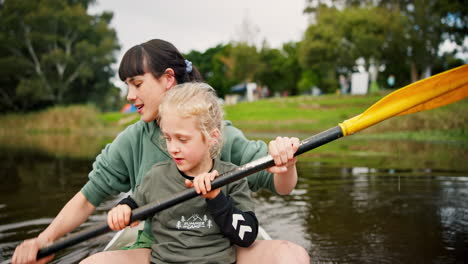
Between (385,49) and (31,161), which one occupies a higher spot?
(385,49)

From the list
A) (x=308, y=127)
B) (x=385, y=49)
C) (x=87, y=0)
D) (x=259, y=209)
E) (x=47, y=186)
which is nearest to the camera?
(x=259, y=209)

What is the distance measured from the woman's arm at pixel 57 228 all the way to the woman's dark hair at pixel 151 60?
1.96 feet

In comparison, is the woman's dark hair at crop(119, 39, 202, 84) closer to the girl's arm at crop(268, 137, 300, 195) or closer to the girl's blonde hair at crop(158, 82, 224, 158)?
the girl's blonde hair at crop(158, 82, 224, 158)

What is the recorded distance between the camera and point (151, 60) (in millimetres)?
1836

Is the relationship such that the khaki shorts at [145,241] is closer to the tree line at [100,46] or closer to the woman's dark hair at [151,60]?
the woman's dark hair at [151,60]

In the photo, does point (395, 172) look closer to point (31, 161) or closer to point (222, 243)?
point (222, 243)

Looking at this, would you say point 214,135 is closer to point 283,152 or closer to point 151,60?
point 283,152

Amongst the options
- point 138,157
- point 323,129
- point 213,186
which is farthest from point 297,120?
point 213,186

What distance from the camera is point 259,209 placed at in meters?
4.13

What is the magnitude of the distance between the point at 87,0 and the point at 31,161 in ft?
72.9

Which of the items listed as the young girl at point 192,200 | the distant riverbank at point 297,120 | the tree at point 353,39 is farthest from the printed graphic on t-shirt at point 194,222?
the tree at point 353,39

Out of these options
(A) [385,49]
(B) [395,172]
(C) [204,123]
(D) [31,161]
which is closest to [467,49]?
(A) [385,49]

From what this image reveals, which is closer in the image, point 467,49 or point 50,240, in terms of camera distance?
point 50,240

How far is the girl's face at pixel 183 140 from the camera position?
1544 mm
